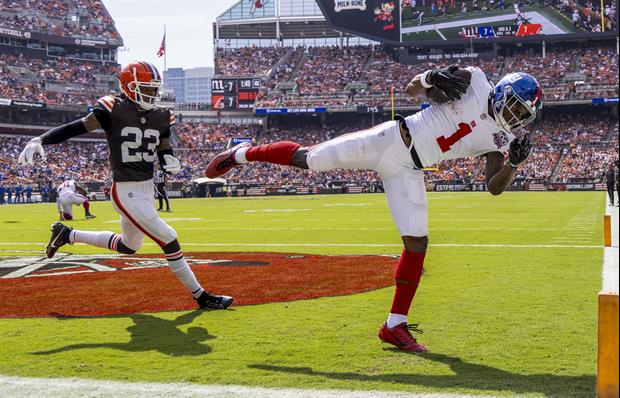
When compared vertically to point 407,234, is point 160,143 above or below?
above

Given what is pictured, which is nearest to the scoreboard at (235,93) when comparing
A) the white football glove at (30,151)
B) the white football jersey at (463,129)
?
the white football glove at (30,151)

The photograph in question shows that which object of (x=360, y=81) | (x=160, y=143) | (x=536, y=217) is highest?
(x=360, y=81)

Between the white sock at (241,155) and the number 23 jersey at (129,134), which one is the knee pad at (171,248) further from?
the white sock at (241,155)

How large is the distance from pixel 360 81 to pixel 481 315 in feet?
182

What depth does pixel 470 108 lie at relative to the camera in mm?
5320

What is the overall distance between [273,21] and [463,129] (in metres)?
62.1

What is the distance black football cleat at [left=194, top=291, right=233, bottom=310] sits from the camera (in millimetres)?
6578

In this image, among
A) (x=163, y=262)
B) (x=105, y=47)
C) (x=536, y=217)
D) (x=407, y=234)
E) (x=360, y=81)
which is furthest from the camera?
(x=105, y=47)

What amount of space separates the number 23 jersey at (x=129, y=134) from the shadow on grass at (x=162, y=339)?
1.40 meters

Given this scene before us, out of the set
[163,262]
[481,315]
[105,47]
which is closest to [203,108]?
[105,47]

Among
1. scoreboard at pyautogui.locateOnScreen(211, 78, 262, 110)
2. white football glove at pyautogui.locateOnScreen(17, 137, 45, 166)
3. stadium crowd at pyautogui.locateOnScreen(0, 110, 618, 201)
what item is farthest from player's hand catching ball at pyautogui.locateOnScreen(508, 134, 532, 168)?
scoreboard at pyautogui.locateOnScreen(211, 78, 262, 110)

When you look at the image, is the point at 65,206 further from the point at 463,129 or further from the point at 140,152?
the point at 463,129

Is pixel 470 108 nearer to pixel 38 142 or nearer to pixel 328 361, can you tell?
pixel 328 361

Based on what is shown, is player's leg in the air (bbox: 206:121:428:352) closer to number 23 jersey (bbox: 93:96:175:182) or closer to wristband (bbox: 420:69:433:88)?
wristband (bbox: 420:69:433:88)
